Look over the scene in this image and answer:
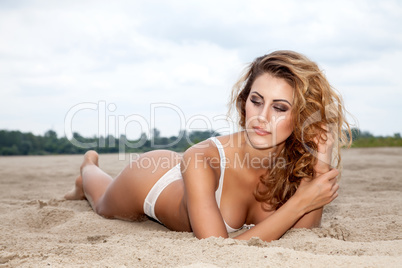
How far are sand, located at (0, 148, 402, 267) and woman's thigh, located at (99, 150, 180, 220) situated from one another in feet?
0.45

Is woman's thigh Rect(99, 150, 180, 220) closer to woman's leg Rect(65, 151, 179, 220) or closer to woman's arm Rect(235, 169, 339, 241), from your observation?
woman's leg Rect(65, 151, 179, 220)

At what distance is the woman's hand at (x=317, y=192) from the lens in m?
2.55

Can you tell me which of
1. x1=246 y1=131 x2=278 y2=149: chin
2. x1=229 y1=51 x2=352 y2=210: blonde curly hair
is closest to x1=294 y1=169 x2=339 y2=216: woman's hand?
x1=229 y1=51 x2=352 y2=210: blonde curly hair

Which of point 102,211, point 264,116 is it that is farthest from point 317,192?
point 102,211

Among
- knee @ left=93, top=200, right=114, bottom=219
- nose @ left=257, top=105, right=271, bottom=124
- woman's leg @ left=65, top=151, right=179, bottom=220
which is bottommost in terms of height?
knee @ left=93, top=200, right=114, bottom=219

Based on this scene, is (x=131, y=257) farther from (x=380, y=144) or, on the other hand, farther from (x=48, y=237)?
(x=380, y=144)

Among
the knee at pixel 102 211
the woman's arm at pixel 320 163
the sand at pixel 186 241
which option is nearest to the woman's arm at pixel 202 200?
the sand at pixel 186 241

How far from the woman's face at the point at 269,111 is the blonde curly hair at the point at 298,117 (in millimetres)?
55

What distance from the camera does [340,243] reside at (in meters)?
2.19

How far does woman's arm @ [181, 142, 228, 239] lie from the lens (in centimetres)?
234

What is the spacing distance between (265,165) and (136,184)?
125 centimetres

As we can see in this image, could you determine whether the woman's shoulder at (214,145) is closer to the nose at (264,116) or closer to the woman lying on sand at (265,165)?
the woman lying on sand at (265,165)

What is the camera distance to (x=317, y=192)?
261cm

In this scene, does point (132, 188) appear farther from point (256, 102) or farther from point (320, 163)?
point (320, 163)
